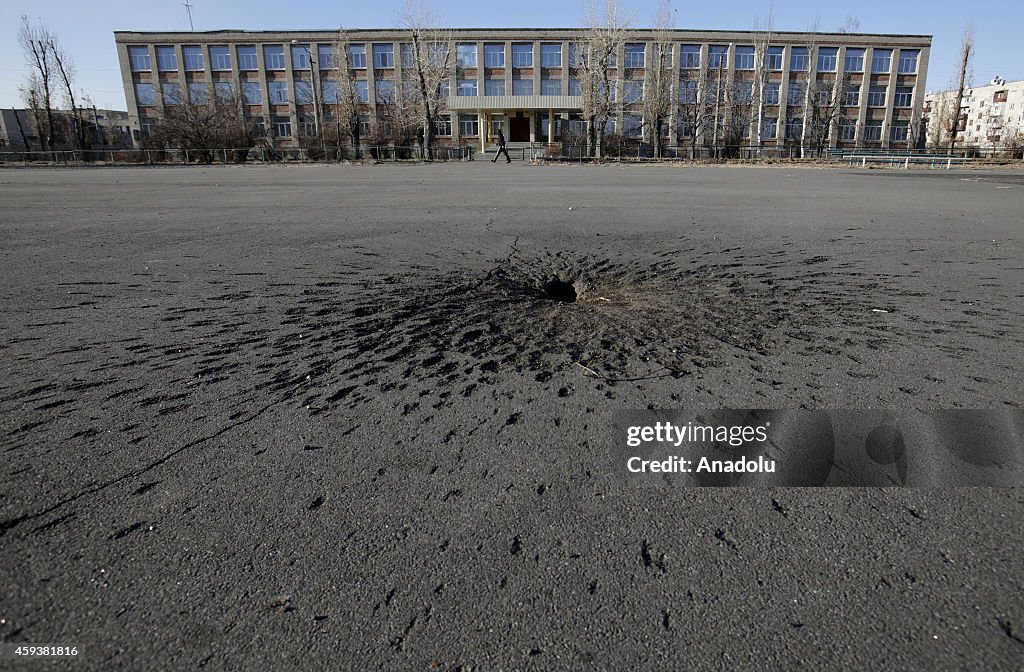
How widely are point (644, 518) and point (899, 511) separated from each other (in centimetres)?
96

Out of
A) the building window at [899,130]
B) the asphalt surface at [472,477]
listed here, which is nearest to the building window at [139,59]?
the asphalt surface at [472,477]

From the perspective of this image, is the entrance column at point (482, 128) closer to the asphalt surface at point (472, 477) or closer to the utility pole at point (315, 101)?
the utility pole at point (315, 101)

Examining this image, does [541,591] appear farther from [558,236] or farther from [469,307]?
[558,236]

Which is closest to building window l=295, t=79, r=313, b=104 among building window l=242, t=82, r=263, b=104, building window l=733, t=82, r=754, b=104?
building window l=242, t=82, r=263, b=104

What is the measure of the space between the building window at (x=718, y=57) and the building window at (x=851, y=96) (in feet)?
46.7

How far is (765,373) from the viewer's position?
3486 millimetres

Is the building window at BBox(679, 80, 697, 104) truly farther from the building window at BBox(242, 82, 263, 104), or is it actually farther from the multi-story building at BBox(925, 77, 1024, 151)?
the multi-story building at BBox(925, 77, 1024, 151)

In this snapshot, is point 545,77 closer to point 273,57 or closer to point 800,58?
point 800,58

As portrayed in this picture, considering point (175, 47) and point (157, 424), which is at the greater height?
point (175, 47)

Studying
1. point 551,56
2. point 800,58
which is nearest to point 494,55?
point 551,56

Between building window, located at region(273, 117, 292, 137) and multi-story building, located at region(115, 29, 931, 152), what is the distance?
0.16m

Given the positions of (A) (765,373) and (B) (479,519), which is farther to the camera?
(A) (765,373)

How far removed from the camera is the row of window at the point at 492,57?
220ft

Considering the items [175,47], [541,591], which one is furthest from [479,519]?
[175,47]
